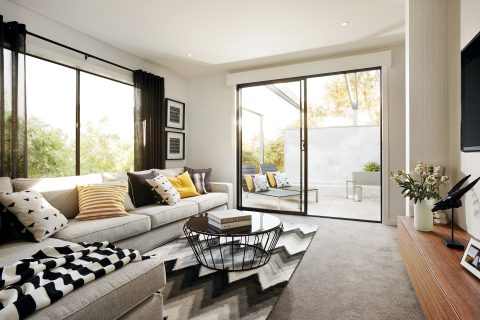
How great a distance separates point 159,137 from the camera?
4.30 metres

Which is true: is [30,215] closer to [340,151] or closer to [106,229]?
[106,229]

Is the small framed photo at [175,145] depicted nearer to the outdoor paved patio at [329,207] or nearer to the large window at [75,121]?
the large window at [75,121]

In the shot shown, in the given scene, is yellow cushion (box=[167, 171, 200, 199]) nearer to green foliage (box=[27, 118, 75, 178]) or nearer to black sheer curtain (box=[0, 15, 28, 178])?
green foliage (box=[27, 118, 75, 178])

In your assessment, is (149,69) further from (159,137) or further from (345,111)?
(345,111)

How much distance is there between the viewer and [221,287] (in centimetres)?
197

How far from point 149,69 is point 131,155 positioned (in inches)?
57.4

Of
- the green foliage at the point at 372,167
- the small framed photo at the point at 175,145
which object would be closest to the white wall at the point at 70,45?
the small framed photo at the point at 175,145

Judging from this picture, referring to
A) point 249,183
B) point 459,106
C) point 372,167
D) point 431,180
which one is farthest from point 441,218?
point 372,167

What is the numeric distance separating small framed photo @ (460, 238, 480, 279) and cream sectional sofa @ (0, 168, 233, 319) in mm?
1606

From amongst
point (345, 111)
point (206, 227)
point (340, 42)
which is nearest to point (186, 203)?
point (206, 227)

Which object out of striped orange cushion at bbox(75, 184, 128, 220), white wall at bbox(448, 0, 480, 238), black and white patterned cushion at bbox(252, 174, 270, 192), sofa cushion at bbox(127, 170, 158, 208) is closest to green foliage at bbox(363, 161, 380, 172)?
black and white patterned cushion at bbox(252, 174, 270, 192)

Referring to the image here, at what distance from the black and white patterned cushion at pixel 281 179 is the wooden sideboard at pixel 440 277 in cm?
298

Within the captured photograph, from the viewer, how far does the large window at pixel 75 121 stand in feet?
9.51

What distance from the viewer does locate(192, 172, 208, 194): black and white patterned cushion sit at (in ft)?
13.0
